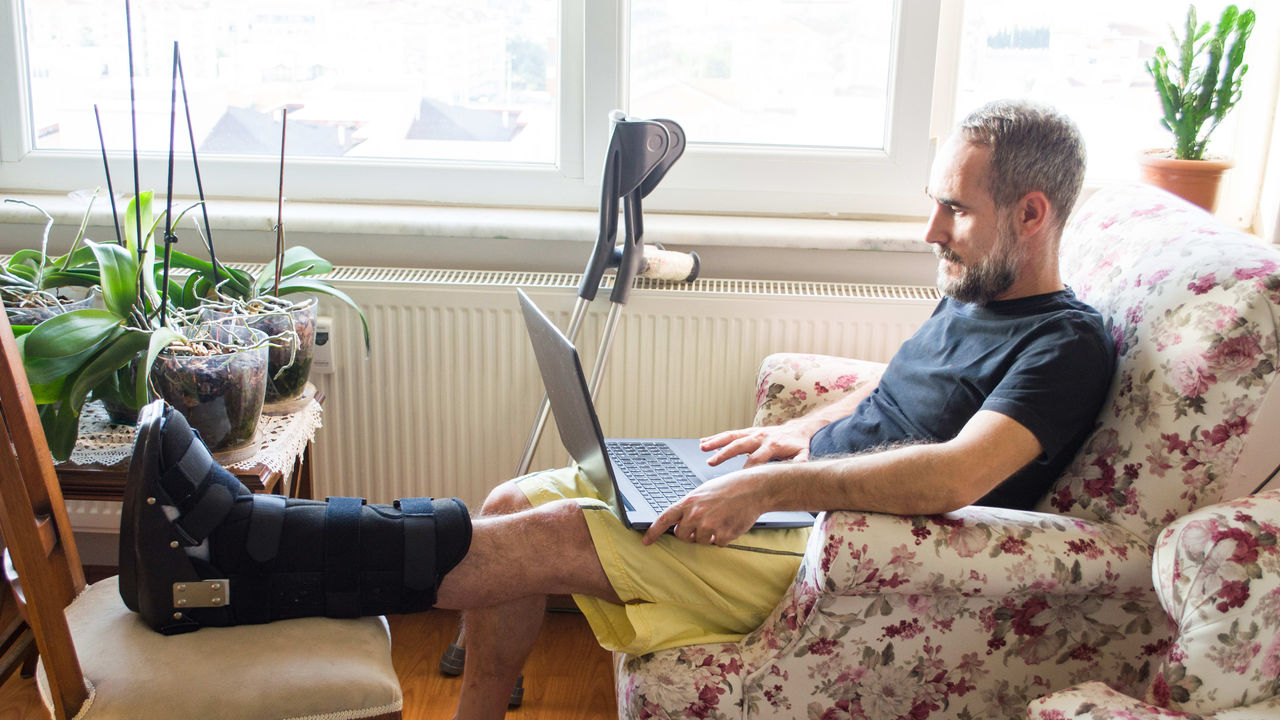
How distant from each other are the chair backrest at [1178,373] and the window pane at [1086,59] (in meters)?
0.77

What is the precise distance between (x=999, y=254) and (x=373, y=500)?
1.41 m

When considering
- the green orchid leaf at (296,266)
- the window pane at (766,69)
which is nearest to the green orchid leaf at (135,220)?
the green orchid leaf at (296,266)

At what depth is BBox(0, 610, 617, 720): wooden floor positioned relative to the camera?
1.89 metres

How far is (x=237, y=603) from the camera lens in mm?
1265

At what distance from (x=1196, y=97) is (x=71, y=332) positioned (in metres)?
1.95

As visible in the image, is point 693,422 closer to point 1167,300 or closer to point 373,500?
point 373,500

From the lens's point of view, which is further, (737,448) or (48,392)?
(737,448)

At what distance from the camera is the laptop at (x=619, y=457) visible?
138 centimetres

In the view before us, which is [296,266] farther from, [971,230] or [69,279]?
[971,230]

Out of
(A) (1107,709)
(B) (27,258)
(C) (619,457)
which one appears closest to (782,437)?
(C) (619,457)

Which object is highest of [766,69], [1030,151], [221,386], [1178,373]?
[766,69]

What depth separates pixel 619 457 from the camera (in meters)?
1.71

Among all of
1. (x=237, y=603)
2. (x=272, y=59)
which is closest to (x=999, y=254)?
(x=237, y=603)

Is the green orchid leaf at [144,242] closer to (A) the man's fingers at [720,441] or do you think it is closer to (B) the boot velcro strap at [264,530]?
(B) the boot velcro strap at [264,530]
